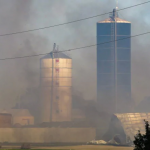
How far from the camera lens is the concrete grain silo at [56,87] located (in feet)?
483

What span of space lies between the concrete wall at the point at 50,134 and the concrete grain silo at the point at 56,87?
3058 centimetres

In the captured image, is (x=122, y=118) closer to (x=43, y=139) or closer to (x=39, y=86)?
(x=43, y=139)

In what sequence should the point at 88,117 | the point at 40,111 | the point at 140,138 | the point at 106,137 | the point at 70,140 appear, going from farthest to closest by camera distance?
the point at 40,111 → the point at 88,117 → the point at 70,140 → the point at 106,137 → the point at 140,138

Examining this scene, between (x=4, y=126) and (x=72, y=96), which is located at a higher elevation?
(x=72, y=96)

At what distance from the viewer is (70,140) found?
113625 mm

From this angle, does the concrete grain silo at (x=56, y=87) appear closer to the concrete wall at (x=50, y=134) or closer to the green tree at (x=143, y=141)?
the concrete wall at (x=50, y=134)

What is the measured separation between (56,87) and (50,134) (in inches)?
1300

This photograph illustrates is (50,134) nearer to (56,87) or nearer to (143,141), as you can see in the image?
(56,87)

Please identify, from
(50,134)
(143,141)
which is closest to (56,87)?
(50,134)

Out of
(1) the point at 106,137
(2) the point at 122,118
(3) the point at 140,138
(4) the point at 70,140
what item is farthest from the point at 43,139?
(3) the point at 140,138

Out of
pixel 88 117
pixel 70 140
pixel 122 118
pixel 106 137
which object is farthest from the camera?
pixel 88 117

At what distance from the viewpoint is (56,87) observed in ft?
482

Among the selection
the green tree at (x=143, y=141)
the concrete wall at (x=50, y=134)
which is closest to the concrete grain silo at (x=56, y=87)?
the concrete wall at (x=50, y=134)

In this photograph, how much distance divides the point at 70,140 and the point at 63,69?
39.4m
